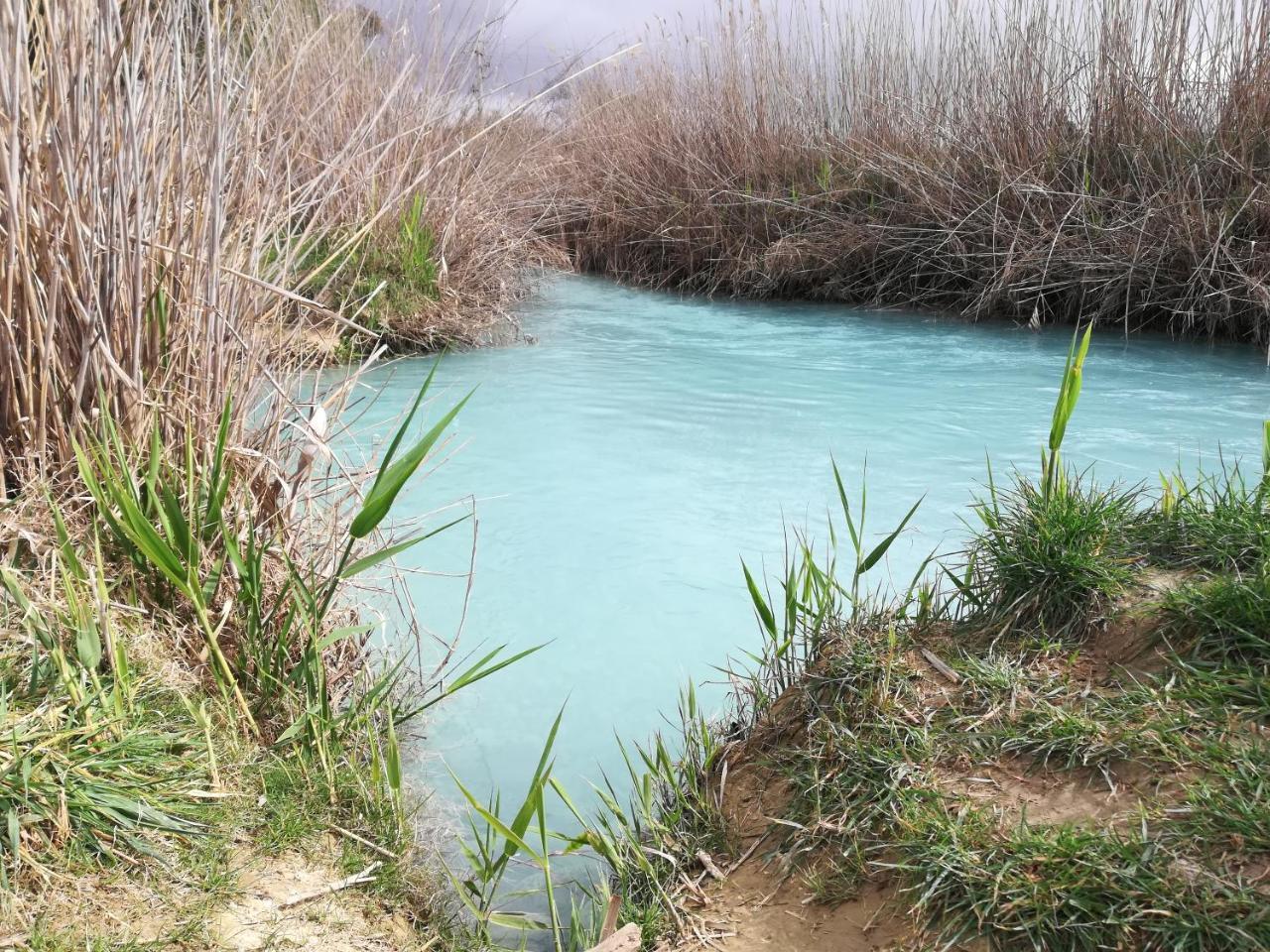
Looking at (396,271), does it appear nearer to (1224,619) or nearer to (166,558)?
(166,558)

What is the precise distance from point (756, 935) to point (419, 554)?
1.98 metres

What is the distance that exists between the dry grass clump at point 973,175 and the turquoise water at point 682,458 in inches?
18.2

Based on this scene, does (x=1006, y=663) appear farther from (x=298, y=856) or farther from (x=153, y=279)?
(x=153, y=279)

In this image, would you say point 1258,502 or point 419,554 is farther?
point 419,554

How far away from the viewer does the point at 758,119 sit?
332 inches

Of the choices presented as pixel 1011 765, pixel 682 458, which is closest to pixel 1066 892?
pixel 1011 765

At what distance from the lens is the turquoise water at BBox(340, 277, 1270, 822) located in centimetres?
254

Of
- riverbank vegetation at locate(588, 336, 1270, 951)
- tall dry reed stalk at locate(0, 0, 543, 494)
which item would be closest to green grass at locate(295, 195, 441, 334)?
tall dry reed stalk at locate(0, 0, 543, 494)

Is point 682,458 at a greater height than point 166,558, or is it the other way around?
point 166,558

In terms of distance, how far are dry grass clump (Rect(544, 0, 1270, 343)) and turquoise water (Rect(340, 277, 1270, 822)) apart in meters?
0.46

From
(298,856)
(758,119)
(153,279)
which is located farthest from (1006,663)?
(758,119)

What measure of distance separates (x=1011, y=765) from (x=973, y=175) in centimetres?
643

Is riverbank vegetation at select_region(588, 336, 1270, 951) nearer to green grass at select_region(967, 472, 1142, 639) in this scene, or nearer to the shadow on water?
green grass at select_region(967, 472, 1142, 639)

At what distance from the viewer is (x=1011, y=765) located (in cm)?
163
